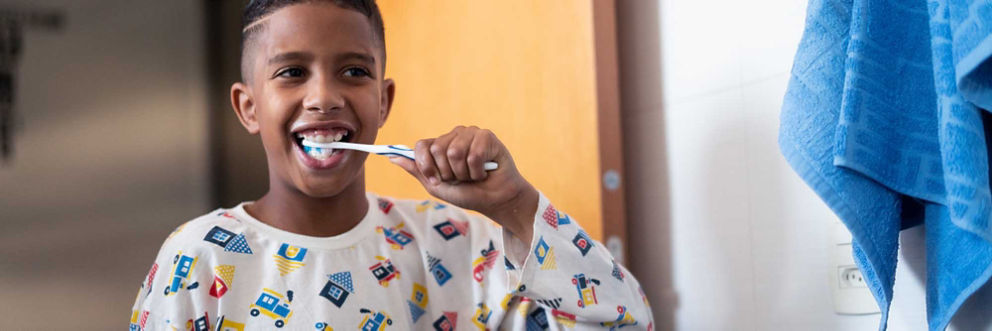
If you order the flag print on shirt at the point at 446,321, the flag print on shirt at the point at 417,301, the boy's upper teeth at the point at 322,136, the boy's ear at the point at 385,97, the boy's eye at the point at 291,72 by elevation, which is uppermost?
the boy's eye at the point at 291,72

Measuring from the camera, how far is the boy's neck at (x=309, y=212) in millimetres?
794

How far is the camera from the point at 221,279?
73cm

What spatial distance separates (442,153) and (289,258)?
0.71 ft

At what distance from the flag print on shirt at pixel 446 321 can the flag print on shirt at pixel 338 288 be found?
0.30 feet

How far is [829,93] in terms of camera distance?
1.93ft

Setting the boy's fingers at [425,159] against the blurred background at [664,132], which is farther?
the blurred background at [664,132]

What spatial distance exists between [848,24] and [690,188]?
12.4 inches

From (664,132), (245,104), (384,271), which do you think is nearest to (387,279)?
(384,271)

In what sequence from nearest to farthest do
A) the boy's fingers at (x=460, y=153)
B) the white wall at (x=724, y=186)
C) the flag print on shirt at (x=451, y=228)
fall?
the boy's fingers at (x=460, y=153) < the white wall at (x=724, y=186) < the flag print on shirt at (x=451, y=228)

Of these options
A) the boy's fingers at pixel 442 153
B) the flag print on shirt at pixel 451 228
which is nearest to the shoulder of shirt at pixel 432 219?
the flag print on shirt at pixel 451 228

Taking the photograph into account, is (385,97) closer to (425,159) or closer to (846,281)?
(425,159)

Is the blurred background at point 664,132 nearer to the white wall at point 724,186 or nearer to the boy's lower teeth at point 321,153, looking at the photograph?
the white wall at point 724,186

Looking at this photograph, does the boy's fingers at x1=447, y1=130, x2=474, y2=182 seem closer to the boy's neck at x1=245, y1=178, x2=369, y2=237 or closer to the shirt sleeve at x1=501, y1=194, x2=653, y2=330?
the shirt sleeve at x1=501, y1=194, x2=653, y2=330

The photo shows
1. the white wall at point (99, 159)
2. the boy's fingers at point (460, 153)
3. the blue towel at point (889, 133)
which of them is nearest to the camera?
the blue towel at point (889, 133)
